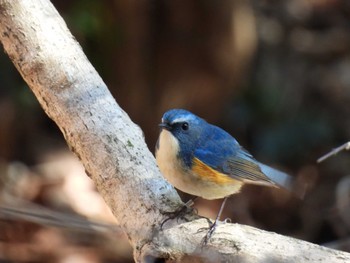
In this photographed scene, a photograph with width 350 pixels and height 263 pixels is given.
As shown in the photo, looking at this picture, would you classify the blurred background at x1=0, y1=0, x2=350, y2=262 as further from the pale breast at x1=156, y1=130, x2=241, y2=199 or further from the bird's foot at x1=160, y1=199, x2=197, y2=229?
the bird's foot at x1=160, y1=199, x2=197, y2=229

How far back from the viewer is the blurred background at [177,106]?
595 cm

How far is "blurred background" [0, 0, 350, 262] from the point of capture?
5.95m

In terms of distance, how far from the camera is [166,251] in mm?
2709

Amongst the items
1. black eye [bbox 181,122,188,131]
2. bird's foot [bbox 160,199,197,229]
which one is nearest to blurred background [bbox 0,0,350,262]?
black eye [bbox 181,122,188,131]

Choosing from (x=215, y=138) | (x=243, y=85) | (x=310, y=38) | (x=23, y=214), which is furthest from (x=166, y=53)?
(x=23, y=214)

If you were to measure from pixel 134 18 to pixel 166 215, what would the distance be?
3.78m

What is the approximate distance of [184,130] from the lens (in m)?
3.59

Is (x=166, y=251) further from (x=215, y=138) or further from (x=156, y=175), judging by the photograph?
(x=215, y=138)

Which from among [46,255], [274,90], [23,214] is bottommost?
[46,255]

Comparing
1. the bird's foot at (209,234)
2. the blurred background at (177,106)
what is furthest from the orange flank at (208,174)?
the blurred background at (177,106)

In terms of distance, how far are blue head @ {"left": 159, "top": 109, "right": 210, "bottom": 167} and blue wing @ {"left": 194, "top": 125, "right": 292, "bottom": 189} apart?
3cm

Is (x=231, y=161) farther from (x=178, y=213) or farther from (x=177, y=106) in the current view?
(x=177, y=106)

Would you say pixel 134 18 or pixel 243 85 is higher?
pixel 134 18

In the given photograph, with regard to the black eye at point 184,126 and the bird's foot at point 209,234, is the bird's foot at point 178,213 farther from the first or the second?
the black eye at point 184,126
